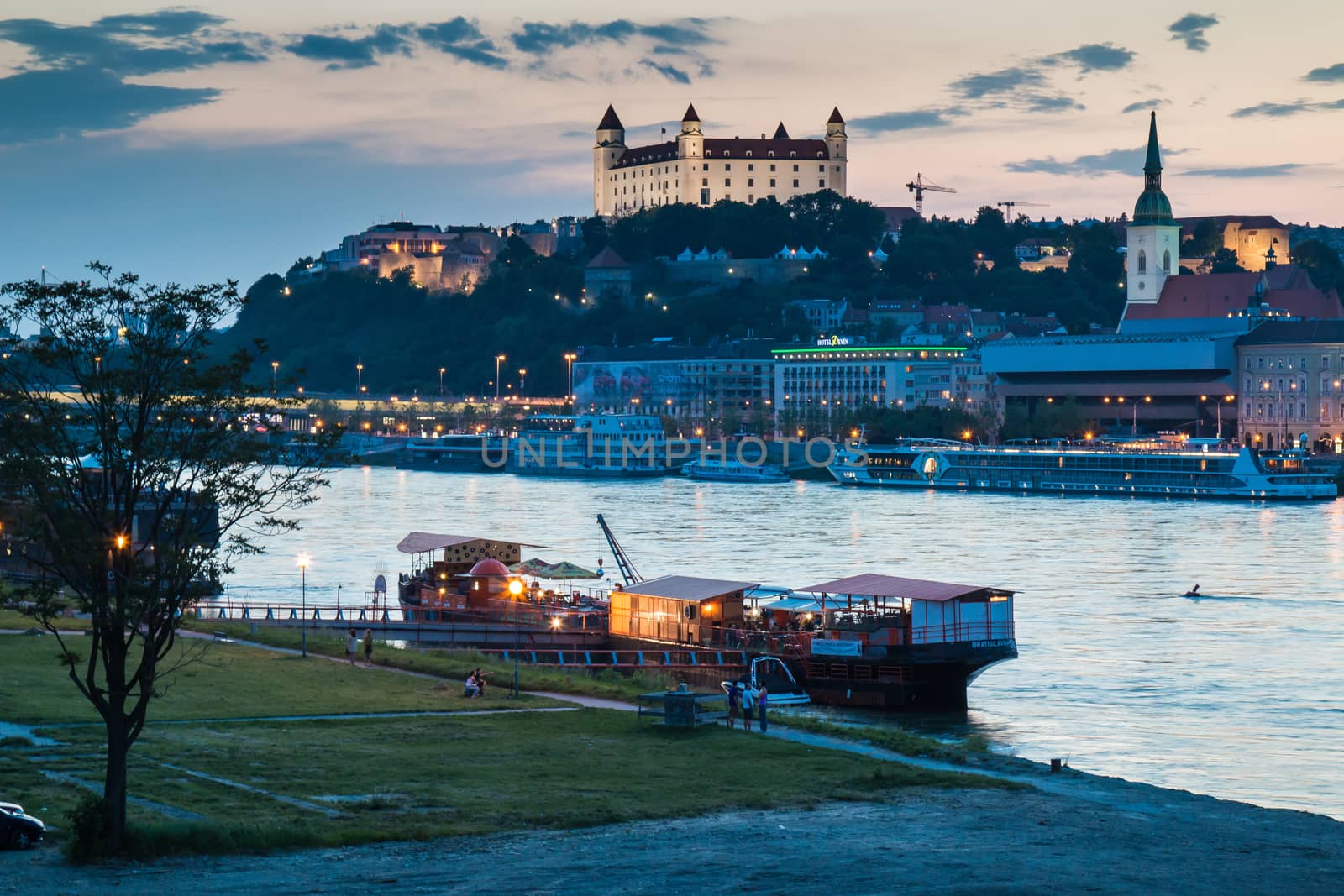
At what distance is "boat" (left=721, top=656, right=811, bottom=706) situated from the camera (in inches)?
1109

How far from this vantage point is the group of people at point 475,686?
24234 mm

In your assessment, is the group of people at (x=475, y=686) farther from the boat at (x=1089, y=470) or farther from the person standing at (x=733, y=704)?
the boat at (x=1089, y=470)

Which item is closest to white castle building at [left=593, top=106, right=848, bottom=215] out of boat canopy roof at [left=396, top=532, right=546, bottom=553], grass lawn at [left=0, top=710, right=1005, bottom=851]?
boat canopy roof at [left=396, top=532, right=546, bottom=553]

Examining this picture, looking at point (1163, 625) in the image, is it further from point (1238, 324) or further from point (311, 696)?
point (1238, 324)

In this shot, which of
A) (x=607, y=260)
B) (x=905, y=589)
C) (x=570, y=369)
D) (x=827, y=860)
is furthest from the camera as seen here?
(x=607, y=260)

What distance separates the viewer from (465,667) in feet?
89.5

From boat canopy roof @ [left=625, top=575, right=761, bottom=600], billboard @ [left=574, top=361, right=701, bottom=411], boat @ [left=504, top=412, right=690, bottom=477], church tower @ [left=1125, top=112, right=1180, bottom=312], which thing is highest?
church tower @ [left=1125, top=112, right=1180, bottom=312]

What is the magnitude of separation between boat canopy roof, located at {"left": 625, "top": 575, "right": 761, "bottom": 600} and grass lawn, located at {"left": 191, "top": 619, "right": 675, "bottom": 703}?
1.81 meters

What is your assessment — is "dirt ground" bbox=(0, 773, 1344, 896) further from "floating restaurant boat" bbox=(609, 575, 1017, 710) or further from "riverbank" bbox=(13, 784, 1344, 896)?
"floating restaurant boat" bbox=(609, 575, 1017, 710)

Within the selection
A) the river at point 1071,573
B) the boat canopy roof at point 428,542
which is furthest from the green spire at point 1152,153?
the boat canopy roof at point 428,542

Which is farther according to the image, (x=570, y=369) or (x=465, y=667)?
(x=570, y=369)

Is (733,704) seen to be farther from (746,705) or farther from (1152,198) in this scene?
(1152,198)

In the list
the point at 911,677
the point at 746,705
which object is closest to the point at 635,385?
the point at 911,677

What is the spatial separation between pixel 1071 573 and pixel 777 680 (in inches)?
865
